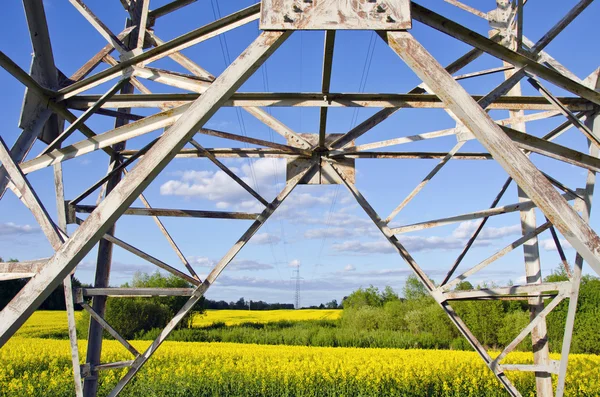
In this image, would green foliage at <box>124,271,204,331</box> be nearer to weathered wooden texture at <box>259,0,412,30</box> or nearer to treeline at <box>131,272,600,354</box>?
treeline at <box>131,272,600,354</box>

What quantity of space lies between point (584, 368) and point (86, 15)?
1278cm

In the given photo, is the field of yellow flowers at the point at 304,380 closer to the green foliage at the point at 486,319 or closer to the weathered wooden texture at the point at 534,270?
the weathered wooden texture at the point at 534,270

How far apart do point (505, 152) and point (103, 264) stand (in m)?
4.92

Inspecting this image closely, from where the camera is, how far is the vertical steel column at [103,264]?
5.39 metres

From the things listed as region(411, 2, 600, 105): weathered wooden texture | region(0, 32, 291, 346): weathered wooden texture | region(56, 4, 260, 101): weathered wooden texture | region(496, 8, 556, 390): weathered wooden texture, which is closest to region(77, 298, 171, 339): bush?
region(56, 4, 260, 101): weathered wooden texture

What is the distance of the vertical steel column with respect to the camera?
539 cm

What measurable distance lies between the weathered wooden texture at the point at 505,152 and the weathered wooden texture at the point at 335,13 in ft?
0.60

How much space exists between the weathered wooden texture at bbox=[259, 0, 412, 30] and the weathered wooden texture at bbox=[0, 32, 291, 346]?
263mm

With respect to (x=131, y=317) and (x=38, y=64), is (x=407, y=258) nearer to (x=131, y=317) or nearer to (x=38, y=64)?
(x=38, y=64)

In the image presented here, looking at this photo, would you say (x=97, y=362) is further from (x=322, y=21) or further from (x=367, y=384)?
(x=367, y=384)

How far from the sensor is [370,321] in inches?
1160

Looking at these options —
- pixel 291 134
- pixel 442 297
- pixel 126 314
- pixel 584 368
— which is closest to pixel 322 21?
pixel 291 134

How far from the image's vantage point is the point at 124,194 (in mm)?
2529

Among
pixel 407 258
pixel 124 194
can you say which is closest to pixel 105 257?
pixel 124 194
